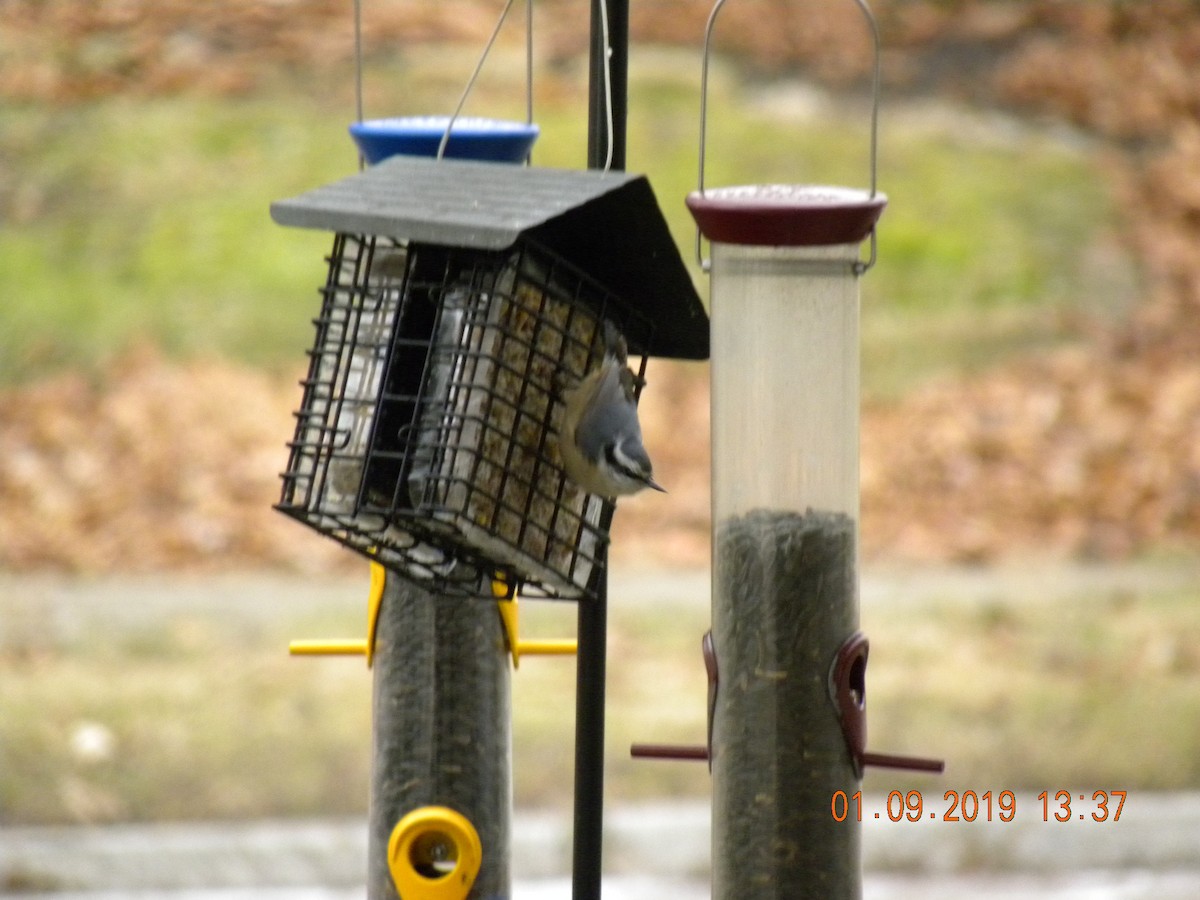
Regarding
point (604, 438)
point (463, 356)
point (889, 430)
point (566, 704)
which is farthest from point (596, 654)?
point (889, 430)

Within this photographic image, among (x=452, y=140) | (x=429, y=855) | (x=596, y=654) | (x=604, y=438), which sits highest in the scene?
(x=452, y=140)

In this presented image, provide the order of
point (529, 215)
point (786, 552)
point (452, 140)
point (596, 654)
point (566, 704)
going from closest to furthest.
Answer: point (529, 215), point (596, 654), point (786, 552), point (452, 140), point (566, 704)

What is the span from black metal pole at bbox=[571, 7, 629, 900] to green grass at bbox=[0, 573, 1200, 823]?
297 centimetres

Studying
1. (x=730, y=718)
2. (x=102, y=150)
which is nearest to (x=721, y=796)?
(x=730, y=718)

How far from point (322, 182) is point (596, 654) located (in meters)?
5.87

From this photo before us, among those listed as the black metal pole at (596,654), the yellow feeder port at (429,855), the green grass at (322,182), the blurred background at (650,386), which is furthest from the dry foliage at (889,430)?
the black metal pole at (596,654)

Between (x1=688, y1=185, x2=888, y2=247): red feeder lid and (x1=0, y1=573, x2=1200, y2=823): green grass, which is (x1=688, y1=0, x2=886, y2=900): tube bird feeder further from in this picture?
(x1=0, y1=573, x2=1200, y2=823): green grass

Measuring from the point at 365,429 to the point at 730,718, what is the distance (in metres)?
0.71

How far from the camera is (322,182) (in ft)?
25.4

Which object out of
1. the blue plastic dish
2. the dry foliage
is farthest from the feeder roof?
the dry foliage

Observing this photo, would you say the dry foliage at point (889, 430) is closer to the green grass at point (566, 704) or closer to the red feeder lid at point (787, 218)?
the green grass at point (566, 704)

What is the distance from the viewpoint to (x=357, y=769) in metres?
5.26

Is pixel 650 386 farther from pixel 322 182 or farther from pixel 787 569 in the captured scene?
pixel 787 569

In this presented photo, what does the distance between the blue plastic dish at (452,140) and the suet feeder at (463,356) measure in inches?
12.4
